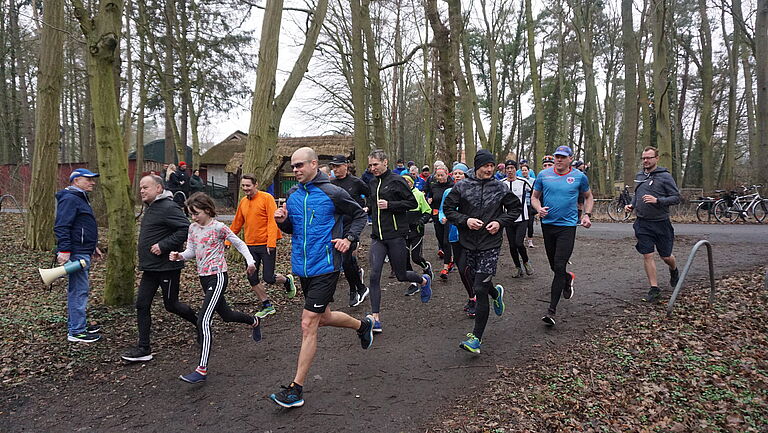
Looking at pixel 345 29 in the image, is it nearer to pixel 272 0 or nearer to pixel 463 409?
pixel 272 0

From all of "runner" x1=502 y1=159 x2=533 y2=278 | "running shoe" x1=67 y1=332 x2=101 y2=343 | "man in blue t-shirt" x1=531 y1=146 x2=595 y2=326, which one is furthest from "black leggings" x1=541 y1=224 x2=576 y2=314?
"running shoe" x1=67 y1=332 x2=101 y2=343

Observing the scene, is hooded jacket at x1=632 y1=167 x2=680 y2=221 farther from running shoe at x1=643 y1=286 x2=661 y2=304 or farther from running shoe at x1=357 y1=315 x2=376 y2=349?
running shoe at x1=357 y1=315 x2=376 y2=349

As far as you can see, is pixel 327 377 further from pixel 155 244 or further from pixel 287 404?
pixel 155 244

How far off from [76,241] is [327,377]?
11.1ft

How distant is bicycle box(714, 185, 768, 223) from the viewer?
16.5m

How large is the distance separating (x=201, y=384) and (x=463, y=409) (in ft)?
7.90

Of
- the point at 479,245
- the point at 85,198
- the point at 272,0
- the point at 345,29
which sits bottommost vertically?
the point at 479,245

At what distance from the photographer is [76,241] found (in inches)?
211

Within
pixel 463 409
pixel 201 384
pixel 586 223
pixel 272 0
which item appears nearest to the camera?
pixel 463 409

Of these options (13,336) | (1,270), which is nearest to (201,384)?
(13,336)

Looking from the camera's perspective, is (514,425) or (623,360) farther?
(623,360)

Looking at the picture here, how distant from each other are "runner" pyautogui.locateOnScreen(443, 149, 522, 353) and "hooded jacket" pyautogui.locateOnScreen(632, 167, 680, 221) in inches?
102

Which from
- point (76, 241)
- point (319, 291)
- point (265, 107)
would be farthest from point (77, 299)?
point (265, 107)

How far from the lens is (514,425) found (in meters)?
3.50
